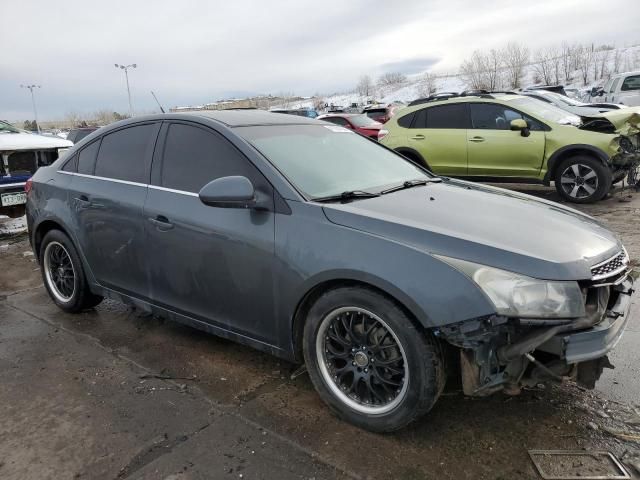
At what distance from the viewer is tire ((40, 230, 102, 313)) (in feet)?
14.3

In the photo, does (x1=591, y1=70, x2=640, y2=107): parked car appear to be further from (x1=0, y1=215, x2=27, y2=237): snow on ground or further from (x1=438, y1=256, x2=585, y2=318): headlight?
(x1=438, y1=256, x2=585, y2=318): headlight

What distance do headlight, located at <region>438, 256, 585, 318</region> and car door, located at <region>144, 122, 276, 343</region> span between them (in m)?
1.18

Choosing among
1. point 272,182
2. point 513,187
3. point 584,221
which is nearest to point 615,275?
point 584,221

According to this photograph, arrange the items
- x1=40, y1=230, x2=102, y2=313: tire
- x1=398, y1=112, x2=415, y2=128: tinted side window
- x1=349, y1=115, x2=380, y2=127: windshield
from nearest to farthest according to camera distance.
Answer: x1=40, y1=230, x2=102, y2=313: tire
x1=398, y1=112, x2=415, y2=128: tinted side window
x1=349, y1=115, x2=380, y2=127: windshield

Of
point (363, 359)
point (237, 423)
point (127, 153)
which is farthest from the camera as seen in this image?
point (127, 153)

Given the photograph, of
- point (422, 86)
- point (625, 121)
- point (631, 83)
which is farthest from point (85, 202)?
point (422, 86)

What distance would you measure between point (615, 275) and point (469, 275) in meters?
0.84

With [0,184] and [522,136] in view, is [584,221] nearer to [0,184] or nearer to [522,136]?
[522,136]

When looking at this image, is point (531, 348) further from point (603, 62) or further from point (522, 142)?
point (603, 62)

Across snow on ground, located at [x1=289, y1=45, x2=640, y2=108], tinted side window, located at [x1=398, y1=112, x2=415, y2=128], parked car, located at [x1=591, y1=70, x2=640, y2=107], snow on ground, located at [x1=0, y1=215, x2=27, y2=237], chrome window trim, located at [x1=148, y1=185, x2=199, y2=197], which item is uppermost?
snow on ground, located at [x1=289, y1=45, x2=640, y2=108]

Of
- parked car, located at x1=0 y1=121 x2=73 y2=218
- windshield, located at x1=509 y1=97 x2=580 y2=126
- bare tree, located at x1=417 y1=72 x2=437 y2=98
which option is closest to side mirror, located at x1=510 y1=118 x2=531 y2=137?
windshield, located at x1=509 y1=97 x2=580 y2=126

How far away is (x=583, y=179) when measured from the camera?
830cm

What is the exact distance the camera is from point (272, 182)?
3.05m

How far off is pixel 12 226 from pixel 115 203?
6.13m
